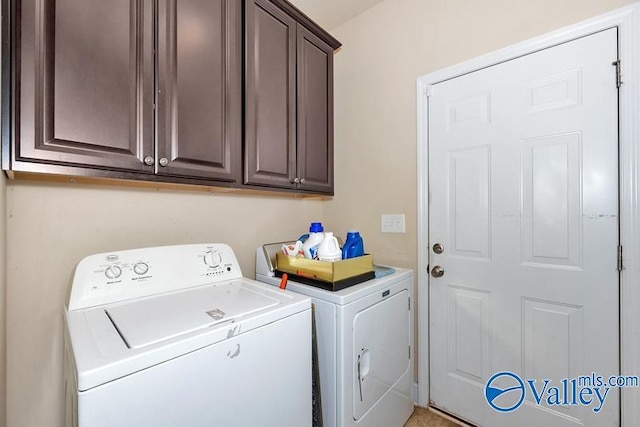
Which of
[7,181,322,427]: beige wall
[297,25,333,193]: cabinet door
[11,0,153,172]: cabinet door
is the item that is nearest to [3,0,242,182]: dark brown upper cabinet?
[11,0,153,172]: cabinet door

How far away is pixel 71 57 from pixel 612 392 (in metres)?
2.55

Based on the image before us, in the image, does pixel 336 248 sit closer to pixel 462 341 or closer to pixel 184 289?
pixel 184 289

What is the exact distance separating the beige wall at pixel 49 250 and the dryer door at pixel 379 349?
1.10 m

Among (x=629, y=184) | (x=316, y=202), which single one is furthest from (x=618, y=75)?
(x=316, y=202)

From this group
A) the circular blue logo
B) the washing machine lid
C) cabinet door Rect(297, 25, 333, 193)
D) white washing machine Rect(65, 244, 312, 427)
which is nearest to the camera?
white washing machine Rect(65, 244, 312, 427)

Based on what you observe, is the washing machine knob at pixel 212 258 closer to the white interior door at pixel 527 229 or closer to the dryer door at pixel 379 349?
the dryer door at pixel 379 349

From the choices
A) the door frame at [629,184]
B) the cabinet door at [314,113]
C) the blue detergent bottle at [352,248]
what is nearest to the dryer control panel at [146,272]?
the blue detergent bottle at [352,248]

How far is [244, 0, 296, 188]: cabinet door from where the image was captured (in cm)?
144

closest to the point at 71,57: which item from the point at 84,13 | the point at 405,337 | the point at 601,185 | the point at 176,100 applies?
the point at 84,13

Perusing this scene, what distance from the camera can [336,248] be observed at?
1427 mm

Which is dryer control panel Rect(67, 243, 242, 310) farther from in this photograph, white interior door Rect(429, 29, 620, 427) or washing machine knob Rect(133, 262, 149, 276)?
white interior door Rect(429, 29, 620, 427)

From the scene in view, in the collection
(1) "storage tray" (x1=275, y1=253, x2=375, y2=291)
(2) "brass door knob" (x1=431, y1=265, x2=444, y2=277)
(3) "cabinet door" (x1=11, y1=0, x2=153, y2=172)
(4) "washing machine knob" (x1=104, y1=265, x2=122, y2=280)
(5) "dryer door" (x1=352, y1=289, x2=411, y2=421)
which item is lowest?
(5) "dryer door" (x1=352, y1=289, x2=411, y2=421)

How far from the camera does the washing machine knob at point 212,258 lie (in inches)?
53.1

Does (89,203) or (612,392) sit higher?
(89,203)
